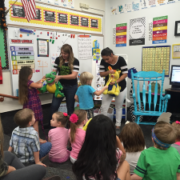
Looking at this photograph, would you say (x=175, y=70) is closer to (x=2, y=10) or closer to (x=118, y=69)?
(x=118, y=69)

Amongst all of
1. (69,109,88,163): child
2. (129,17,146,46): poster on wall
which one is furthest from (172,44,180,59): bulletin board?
(69,109,88,163): child

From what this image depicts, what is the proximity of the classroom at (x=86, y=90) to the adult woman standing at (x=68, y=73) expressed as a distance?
2cm

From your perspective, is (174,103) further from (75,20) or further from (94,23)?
(75,20)

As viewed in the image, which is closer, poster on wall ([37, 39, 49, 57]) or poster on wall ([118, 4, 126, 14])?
poster on wall ([37, 39, 49, 57])

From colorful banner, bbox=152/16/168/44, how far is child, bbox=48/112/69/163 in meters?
2.66

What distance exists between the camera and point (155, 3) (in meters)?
3.76

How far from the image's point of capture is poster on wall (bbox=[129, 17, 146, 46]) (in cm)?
398

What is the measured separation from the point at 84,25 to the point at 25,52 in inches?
59.1

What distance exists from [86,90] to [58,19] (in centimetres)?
166

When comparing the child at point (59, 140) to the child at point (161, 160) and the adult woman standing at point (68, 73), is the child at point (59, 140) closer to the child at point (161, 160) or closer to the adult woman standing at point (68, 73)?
the adult woman standing at point (68, 73)

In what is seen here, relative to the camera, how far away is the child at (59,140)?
2.07 m

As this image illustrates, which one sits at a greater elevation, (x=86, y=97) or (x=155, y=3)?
(x=155, y=3)

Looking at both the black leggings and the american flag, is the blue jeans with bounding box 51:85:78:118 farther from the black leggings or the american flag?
the black leggings

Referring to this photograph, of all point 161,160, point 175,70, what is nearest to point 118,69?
point 175,70
